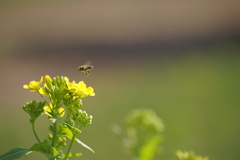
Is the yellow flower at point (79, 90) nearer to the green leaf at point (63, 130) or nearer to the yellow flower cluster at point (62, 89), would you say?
the yellow flower cluster at point (62, 89)

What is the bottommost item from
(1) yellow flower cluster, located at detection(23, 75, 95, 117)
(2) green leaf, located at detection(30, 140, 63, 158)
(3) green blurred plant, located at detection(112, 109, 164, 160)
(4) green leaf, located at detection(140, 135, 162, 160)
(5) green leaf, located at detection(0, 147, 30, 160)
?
(5) green leaf, located at detection(0, 147, 30, 160)

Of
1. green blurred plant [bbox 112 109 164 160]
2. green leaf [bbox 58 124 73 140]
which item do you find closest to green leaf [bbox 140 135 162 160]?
green blurred plant [bbox 112 109 164 160]

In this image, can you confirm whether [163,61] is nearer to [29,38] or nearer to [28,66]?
[28,66]

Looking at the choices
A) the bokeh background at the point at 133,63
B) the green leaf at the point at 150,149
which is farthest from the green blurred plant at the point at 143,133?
the bokeh background at the point at 133,63

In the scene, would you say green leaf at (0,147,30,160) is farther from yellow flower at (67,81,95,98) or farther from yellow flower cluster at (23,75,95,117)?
yellow flower at (67,81,95,98)

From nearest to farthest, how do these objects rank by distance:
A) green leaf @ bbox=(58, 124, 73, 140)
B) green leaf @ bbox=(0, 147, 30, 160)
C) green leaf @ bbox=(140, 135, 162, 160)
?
green leaf @ bbox=(0, 147, 30, 160) < green leaf @ bbox=(58, 124, 73, 140) < green leaf @ bbox=(140, 135, 162, 160)

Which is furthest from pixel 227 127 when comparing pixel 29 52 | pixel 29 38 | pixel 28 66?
pixel 29 38

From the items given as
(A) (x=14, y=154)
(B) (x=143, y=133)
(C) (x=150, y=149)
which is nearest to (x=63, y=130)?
(A) (x=14, y=154)
